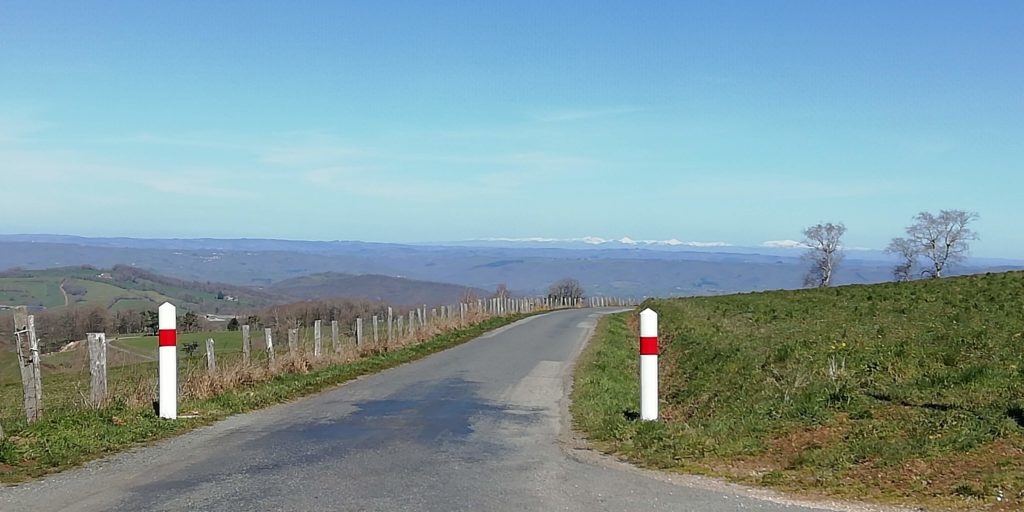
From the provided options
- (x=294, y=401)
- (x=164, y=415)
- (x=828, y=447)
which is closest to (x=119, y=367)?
(x=294, y=401)

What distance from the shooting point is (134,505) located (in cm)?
673

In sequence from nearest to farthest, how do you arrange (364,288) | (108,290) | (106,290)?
(106,290) < (108,290) < (364,288)

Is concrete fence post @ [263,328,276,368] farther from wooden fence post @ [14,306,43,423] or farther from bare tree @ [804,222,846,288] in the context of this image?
bare tree @ [804,222,846,288]

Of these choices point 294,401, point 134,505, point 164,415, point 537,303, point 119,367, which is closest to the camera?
point 134,505

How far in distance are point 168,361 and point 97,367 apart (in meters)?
1.80

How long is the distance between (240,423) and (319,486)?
13.9 feet

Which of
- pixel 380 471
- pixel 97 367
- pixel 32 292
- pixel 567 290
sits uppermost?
pixel 97 367

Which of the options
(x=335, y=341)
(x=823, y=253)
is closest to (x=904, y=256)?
(x=823, y=253)

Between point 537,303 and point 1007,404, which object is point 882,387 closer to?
point 1007,404

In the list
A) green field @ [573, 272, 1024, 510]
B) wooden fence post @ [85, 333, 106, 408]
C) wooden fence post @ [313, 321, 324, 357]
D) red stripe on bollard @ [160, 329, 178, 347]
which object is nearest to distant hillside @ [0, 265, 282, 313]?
wooden fence post @ [313, 321, 324, 357]

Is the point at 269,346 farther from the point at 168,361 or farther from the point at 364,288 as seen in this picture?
the point at 364,288

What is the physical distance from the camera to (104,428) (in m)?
10.1

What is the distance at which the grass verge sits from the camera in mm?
8500

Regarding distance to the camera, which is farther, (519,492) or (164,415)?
(164,415)
